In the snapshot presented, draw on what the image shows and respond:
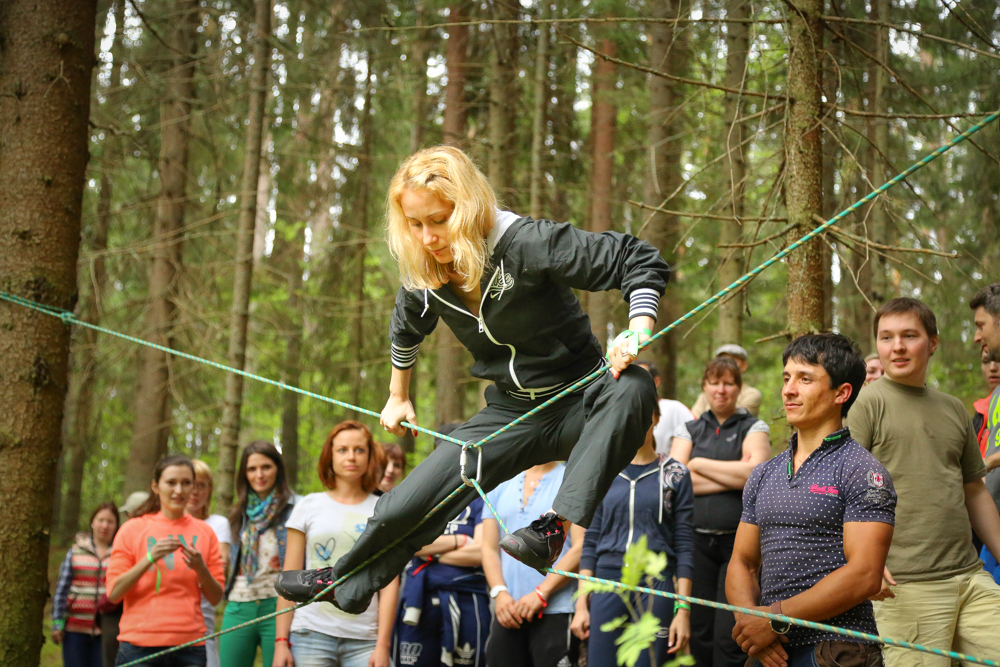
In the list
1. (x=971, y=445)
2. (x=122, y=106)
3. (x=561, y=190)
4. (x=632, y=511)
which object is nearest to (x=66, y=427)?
(x=122, y=106)

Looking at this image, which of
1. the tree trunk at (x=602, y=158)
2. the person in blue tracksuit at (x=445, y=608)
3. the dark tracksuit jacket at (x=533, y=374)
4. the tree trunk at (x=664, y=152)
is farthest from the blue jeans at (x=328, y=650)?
the tree trunk at (x=602, y=158)

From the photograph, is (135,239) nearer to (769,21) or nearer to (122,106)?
(122,106)

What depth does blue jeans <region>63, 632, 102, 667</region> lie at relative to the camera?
19.2 feet

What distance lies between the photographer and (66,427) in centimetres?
1407

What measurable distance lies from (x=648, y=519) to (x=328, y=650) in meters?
1.86

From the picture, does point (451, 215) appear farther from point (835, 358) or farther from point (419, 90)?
point (419, 90)

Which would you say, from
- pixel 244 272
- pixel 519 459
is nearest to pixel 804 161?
pixel 519 459

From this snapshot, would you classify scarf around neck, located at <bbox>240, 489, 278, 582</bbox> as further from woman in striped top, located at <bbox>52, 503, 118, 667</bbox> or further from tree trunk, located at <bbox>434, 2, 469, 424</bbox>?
tree trunk, located at <bbox>434, 2, 469, 424</bbox>

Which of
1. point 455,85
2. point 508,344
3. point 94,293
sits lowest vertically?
point 508,344

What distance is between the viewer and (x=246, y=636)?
4855 millimetres

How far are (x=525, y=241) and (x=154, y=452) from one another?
7.99 m

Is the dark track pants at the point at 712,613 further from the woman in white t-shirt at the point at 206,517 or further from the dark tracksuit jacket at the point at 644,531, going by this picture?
the woman in white t-shirt at the point at 206,517

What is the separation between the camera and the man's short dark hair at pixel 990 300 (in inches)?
152

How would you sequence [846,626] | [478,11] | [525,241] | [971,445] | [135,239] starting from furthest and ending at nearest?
1. [135,239]
2. [478,11]
3. [971,445]
4. [525,241]
5. [846,626]
